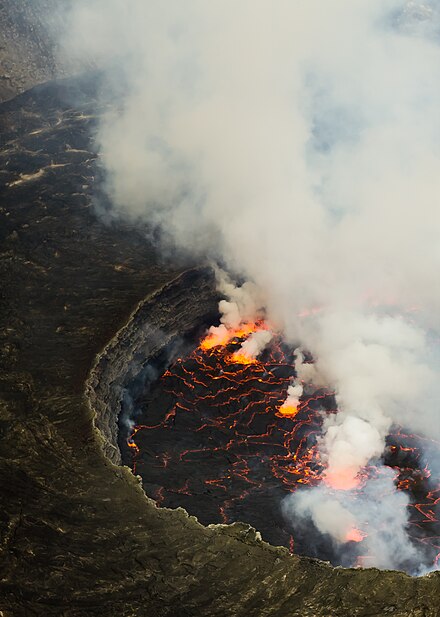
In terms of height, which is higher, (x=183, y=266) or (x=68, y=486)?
(x=183, y=266)

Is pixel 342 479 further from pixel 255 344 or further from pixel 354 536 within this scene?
pixel 255 344

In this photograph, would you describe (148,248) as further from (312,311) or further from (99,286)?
(312,311)

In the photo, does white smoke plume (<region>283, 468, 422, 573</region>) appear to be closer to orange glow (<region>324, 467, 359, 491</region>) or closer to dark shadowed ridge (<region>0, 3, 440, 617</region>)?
orange glow (<region>324, 467, 359, 491</region>)

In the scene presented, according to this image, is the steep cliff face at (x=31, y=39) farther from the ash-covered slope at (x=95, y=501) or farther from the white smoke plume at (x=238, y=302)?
the white smoke plume at (x=238, y=302)

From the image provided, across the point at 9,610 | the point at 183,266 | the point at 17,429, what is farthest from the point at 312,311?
the point at 9,610

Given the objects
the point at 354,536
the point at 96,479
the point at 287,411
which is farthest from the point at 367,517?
the point at 96,479
